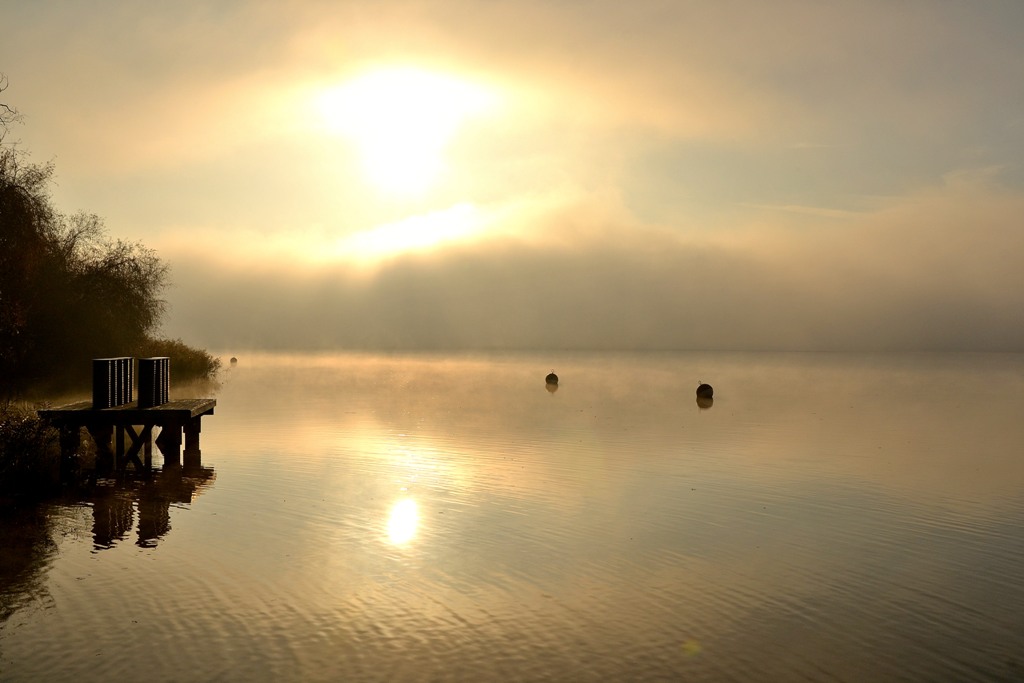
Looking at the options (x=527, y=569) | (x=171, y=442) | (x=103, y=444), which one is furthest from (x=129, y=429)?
(x=527, y=569)

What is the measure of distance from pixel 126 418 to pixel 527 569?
18.0 metres

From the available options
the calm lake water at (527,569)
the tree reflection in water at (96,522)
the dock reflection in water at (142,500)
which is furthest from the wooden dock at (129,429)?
the tree reflection in water at (96,522)

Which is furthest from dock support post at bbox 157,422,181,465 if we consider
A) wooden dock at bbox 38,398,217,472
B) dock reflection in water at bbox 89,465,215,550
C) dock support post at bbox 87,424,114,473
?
dock reflection in water at bbox 89,465,215,550

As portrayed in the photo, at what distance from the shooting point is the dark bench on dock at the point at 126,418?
90.4ft

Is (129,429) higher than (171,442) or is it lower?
higher

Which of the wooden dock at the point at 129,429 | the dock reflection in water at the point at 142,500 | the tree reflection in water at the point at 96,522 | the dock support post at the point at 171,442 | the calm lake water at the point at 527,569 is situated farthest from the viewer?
the dock support post at the point at 171,442

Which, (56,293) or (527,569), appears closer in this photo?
(527,569)

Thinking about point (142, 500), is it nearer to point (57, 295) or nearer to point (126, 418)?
point (126, 418)

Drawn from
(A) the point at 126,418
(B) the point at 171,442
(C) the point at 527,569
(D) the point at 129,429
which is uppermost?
(A) the point at 126,418

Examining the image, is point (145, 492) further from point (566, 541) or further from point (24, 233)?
point (24, 233)

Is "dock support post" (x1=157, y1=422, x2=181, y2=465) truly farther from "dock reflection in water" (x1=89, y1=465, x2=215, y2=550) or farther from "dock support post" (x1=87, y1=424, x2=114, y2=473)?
"dock reflection in water" (x1=89, y1=465, x2=215, y2=550)

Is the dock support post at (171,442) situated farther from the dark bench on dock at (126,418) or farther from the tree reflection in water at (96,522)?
the tree reflection in water at (96,522)

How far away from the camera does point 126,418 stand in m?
28.5

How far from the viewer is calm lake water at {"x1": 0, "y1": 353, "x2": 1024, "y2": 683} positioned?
37.5 ft
